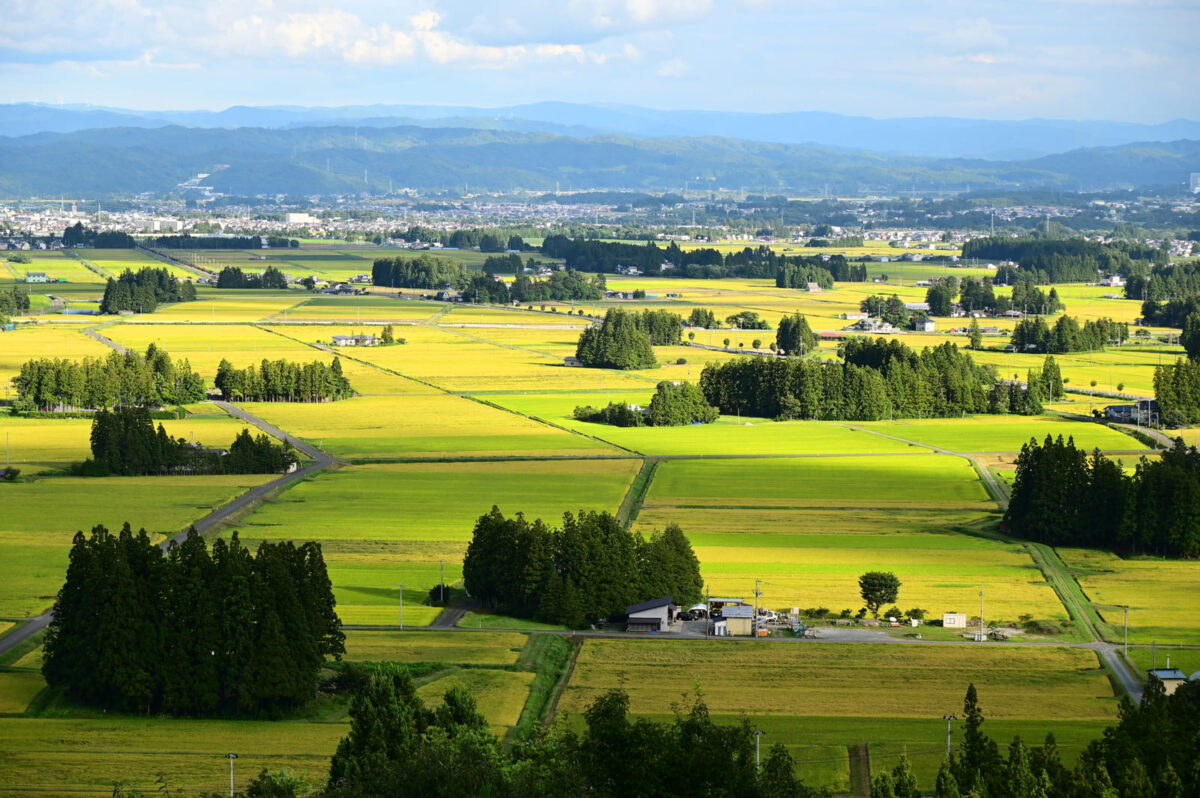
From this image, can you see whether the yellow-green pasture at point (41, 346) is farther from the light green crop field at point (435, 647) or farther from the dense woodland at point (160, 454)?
the light green crop field at point (435, 647)

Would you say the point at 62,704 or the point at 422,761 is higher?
the point at 422,761

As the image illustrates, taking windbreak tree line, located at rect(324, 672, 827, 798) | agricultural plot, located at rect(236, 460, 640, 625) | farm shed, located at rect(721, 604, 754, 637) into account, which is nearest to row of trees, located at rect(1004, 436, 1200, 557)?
agricultural plot, located at rect(236, 460, 640, 625)

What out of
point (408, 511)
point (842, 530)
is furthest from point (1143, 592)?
point (408, 511)

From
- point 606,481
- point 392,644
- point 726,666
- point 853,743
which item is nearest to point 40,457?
point 606,481

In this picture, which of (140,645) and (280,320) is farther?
(280,320)

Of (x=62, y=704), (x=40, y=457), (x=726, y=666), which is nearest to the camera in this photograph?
(x=62, y=704)

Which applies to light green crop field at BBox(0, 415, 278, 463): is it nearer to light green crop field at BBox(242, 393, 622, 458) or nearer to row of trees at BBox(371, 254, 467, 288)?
light green crop field at BBox(242, 393, 622, 458)

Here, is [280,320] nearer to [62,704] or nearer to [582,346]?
[582,346]

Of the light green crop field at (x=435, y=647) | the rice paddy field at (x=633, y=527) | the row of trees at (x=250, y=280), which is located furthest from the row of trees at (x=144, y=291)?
the light green crop field at (x=435, y=647)
